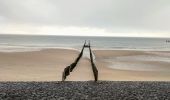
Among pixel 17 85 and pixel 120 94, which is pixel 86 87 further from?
pixel 17 85

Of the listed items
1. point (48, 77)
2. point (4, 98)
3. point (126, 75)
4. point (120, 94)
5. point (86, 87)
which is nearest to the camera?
point (4, 98)

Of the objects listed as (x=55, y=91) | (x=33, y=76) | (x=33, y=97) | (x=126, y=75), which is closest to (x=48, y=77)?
(x=33, y=76)

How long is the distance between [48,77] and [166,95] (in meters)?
11.9

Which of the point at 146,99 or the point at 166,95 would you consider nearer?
the point at 146,99

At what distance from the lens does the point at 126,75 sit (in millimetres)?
29828

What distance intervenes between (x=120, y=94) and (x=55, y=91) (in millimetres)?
3171

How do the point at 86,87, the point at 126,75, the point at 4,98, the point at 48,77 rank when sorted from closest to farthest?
the point at 4,98
the point at 86,87
the point at 48,77
the point at 126,75

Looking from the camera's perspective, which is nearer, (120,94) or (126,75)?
(120,94)

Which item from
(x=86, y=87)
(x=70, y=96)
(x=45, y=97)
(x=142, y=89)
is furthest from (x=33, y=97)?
(x=142, y=89)

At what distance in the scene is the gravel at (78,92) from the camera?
616 inches

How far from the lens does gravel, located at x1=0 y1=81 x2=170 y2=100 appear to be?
15656 mm

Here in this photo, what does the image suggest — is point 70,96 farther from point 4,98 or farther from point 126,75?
point 126,75

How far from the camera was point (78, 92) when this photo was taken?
16969mm

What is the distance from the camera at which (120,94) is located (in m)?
16.8
